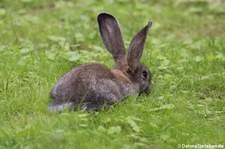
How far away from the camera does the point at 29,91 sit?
6797 mm

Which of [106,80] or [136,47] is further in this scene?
[136,47]

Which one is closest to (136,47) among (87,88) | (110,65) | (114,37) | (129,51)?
(129,51)

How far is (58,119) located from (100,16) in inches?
85.7

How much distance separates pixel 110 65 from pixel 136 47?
0.97 meters

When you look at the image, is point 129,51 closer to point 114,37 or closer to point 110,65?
point 114,37

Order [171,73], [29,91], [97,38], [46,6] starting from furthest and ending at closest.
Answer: [46,6], [97,38], [171,73], [29,91]

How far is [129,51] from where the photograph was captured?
24.2 feet

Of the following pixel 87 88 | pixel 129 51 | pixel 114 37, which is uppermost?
pixel 114 37

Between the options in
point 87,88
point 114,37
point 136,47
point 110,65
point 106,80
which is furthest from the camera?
point 110,65

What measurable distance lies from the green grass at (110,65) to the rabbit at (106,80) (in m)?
0.15

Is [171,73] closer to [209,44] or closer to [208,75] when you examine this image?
[208,75]

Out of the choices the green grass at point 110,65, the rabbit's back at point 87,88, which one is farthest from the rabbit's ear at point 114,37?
the rabbit's back at point 87,88

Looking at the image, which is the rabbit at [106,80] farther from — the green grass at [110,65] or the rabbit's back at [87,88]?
the green grass at [110,65]

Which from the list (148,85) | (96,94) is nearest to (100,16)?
(148,85)
